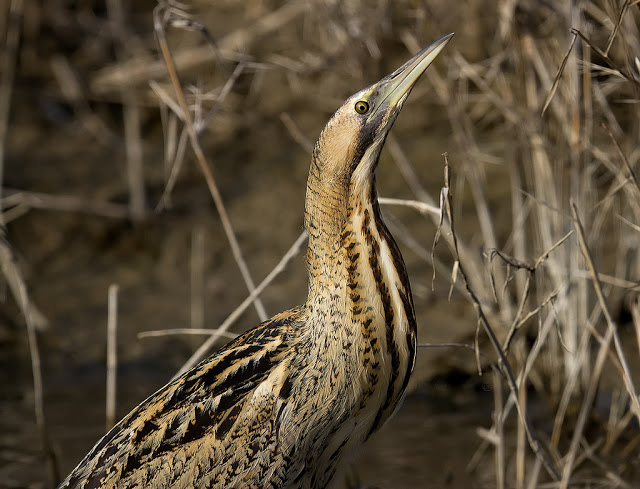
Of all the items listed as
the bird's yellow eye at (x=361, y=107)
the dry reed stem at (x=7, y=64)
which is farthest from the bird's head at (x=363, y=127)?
the dry reed stem at (x=7, y=64)

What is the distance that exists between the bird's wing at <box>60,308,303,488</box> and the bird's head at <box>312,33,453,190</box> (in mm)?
601

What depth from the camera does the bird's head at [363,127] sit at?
304cm

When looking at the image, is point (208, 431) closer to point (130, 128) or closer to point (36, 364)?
point (36, 364)

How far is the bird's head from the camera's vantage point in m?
3.04

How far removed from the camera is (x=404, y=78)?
3.04 m

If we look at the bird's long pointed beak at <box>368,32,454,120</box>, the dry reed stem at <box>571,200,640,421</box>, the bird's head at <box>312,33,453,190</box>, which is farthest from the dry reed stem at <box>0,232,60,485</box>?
the dry reed stem at <box>571,200,640,421</box>

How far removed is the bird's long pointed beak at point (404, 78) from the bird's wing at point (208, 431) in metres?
0.83

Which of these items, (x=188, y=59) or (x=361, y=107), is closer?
(x=361, y=107)

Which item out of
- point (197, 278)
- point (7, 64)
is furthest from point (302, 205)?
point (7, 64)

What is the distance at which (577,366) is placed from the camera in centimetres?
440

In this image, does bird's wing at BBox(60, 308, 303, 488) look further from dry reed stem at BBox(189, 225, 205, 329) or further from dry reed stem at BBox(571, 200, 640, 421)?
dry reed stem at BBox(189, 225, 205, 329)

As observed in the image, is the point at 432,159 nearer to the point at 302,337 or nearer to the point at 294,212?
the point at 294,212

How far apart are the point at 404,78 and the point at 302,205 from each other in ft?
13.0

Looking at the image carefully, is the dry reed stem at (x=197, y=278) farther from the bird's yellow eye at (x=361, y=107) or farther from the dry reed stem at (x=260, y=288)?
the bird's yellow eye at (x=361, y=107)
